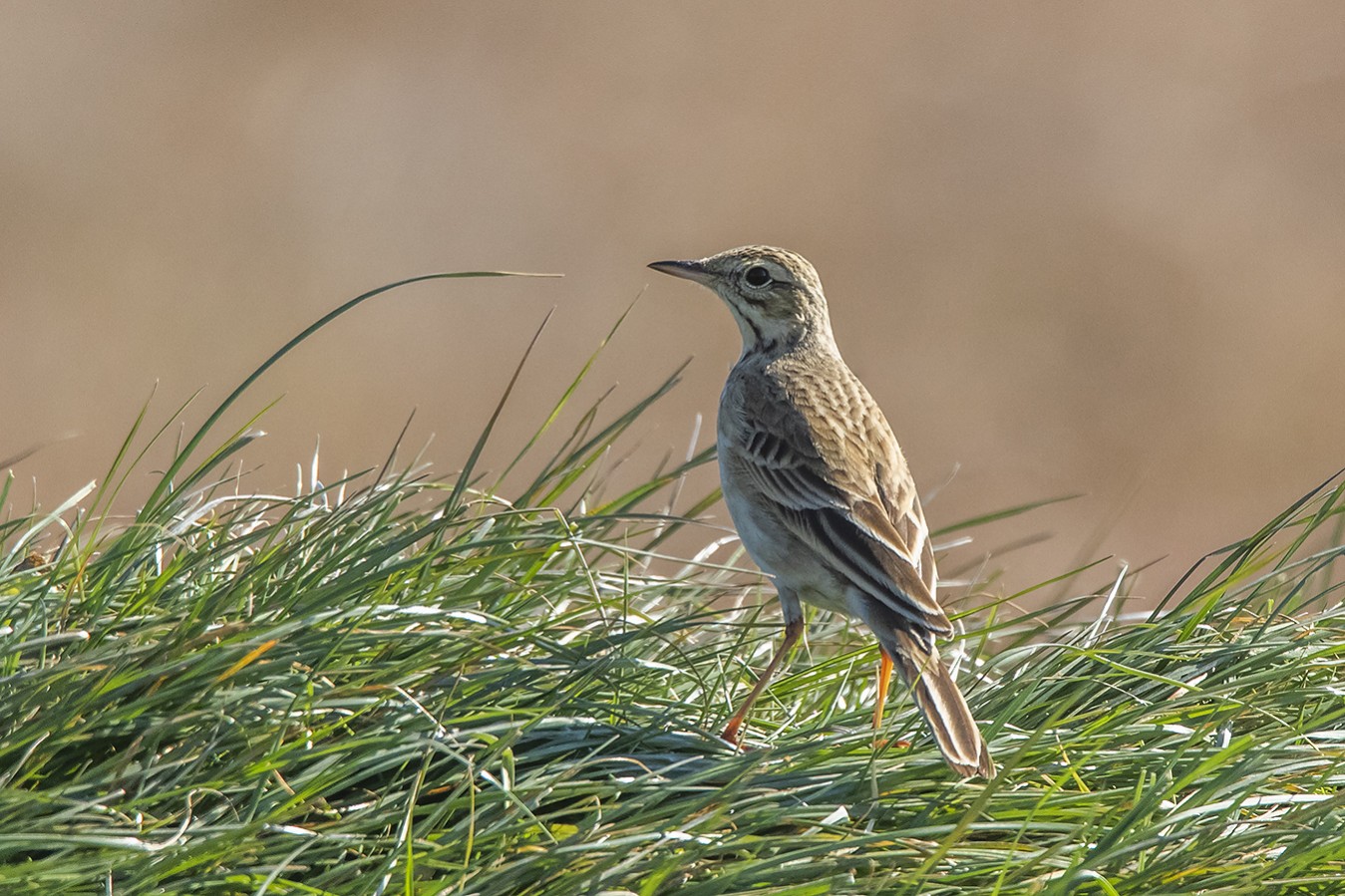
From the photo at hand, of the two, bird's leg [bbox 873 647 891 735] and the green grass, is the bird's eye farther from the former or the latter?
bird's leg [bbox 873 647 891 735]

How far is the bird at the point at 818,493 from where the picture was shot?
4.48 m

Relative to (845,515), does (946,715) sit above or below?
below

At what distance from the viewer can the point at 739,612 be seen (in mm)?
5883

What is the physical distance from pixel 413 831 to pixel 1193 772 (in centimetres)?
173

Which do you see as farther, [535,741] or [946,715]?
[535,741]

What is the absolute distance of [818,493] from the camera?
17.4 feet

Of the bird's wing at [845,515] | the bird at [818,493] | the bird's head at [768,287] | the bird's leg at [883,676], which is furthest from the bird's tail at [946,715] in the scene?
the bird's head at [768,287]

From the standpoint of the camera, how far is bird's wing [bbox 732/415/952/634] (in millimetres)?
4754

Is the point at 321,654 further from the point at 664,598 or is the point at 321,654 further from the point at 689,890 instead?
the point at 664,598

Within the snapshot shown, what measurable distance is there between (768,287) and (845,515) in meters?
1.74

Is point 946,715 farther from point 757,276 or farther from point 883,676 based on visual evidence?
point 757,276

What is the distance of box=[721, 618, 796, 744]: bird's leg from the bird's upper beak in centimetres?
197

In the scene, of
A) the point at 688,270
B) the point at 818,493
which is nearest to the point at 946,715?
the point at 818,493

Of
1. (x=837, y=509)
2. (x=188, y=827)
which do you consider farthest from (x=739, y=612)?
(x=188, y=827)
